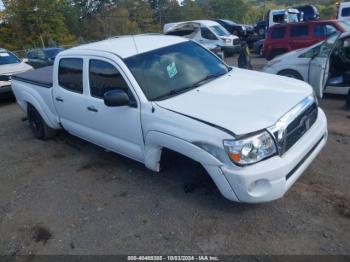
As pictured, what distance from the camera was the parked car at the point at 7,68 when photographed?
392 inches

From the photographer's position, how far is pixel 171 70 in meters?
4.09

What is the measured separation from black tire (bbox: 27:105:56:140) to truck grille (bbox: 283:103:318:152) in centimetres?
452

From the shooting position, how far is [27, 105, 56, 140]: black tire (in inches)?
245

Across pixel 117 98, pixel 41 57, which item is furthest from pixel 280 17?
pixel 117 98

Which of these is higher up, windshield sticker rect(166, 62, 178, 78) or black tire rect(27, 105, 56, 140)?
windshield sticker rect(166, 62, 178, 78)

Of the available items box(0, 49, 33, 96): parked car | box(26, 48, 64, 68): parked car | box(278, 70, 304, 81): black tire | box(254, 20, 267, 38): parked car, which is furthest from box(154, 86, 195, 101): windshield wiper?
box(254, 20, 267, 38): parked car

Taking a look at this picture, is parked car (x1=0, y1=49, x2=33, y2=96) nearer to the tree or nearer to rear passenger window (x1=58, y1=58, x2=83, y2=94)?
rear passenger window (x1=58, y1=58, x2=83, y2=94)

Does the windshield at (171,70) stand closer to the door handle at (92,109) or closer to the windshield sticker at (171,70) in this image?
the windshield sticker at (171,70)

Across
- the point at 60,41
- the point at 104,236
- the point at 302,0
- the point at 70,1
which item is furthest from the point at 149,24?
the point at 104,236

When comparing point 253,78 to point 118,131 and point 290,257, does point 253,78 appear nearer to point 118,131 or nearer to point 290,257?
point 118,131

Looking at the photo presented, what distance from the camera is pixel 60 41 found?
43062 millimetres

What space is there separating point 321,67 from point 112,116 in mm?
4189

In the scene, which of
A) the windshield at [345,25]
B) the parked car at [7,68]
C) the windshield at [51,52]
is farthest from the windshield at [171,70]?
the windshield at [51,52]

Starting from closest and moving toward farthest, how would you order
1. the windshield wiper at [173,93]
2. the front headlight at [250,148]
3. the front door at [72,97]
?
the front headlight at [250,148]
the windshield wiper at [173,93]
the front door at [72,97]
